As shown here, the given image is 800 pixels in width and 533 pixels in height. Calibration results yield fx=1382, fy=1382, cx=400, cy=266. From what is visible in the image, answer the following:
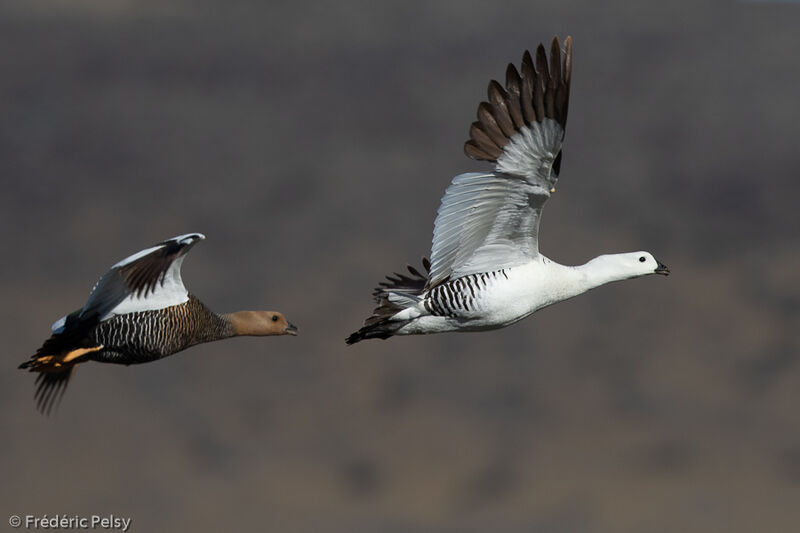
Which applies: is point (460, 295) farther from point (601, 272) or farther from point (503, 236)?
point (601, 272)

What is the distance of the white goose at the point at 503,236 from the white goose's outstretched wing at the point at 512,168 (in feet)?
0.03

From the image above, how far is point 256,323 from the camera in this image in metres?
17.8

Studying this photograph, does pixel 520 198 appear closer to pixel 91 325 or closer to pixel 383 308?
pixel 383 308

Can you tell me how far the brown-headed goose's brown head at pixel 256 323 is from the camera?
17.7 metres

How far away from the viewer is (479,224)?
15.0 m

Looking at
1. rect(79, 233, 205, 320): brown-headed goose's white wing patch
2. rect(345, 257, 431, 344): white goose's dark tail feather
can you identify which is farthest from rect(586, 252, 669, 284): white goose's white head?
rect(79, 233, 205, 320): brown-headed goose's white wing patch

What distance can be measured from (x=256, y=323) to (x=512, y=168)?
16.3 feet

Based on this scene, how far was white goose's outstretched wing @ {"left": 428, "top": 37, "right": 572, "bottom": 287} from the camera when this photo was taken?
14.0 m

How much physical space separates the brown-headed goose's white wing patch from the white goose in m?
2.29

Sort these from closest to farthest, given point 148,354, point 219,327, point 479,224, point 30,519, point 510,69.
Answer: point 510,69, point 479,224, point 148,354, point 219,327, point 30,519

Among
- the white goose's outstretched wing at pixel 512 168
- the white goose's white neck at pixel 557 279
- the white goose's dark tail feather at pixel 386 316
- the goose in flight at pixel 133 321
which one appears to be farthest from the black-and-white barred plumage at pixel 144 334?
the white goose's white neck at pixel 557 279

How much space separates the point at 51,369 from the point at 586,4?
204 ft

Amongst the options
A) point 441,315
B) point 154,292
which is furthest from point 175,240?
point 441,315

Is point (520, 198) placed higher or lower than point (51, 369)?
higher
